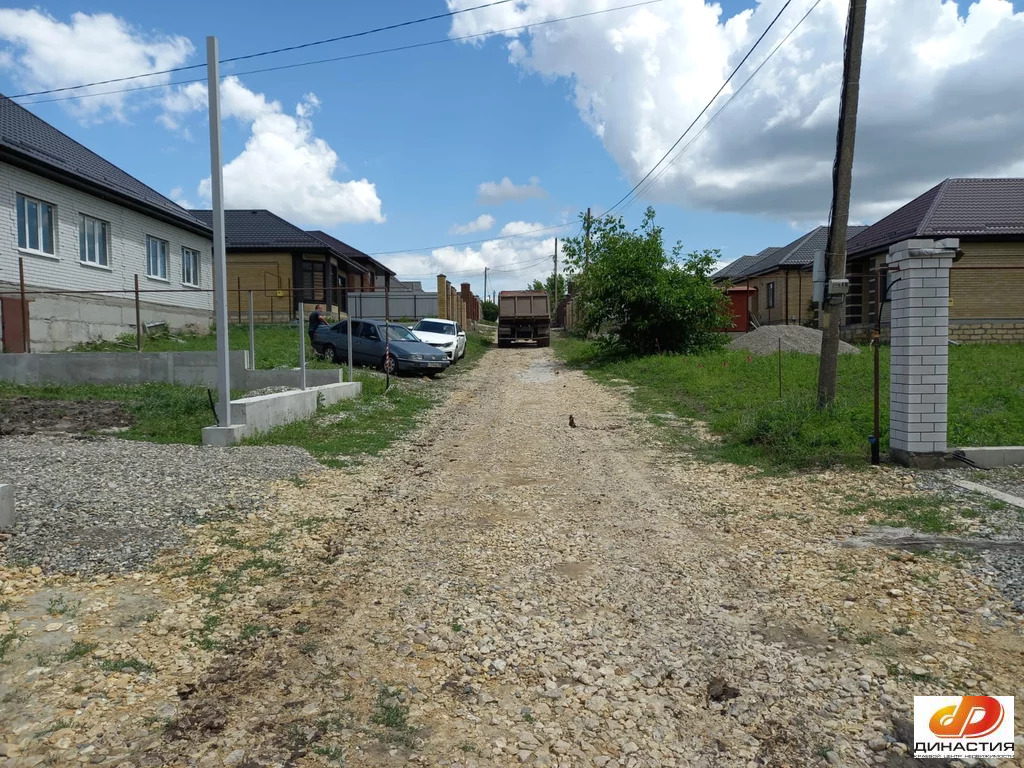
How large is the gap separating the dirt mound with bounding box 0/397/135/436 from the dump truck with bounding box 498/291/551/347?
23.1 meters

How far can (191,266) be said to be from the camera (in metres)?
26.5

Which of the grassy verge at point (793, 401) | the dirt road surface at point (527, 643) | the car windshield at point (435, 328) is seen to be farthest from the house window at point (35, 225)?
the dirt road surface at point (527, 643)

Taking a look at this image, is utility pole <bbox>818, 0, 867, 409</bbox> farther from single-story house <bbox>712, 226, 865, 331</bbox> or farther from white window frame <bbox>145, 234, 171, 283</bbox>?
single-story house <bbox>712, 226, 865, 331</bbox>

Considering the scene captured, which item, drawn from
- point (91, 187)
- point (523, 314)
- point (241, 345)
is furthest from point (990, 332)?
point (91, 187)

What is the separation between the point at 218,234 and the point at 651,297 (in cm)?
1640

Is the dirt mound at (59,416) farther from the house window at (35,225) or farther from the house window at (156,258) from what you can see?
the house window at (156,258)

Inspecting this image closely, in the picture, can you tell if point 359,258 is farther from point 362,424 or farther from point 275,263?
point 362,424

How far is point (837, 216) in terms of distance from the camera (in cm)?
1096

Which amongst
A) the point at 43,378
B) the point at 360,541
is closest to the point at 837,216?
the point at 360,541

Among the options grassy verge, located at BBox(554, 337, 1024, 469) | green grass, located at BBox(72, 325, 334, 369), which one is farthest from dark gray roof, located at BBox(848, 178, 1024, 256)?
green grass, located at BBox(72, 325, 334, 369)

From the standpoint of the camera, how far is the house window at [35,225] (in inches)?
706

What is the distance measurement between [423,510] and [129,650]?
11.0 ft

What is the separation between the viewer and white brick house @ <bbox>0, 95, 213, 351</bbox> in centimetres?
1728
